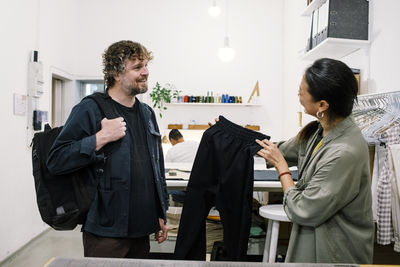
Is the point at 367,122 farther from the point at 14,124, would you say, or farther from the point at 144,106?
the point at 14,124

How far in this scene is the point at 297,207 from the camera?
1208mm

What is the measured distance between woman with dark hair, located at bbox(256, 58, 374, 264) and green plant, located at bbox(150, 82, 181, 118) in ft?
12.9

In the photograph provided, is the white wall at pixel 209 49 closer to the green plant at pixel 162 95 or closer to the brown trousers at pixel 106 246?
the green plant at pixel 162 95

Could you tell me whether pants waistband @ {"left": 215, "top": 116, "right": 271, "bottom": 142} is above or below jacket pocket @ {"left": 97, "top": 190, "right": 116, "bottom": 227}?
above

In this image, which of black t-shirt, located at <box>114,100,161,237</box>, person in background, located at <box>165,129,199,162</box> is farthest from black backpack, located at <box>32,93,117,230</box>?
person in background, located at <box>165,129,199,162</box>

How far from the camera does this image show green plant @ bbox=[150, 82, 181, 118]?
510cm

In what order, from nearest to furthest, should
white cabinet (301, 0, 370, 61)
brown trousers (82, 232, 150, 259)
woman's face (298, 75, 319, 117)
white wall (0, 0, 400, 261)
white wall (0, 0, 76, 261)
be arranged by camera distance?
woman's face (298, 75, 319, 117) < brown trousers (82, 232, 150, 259) < white cabinet (301, 0, 370, 61) < white wall (0, 0, 76, 261) < white wall (0, 0, 400, 261)

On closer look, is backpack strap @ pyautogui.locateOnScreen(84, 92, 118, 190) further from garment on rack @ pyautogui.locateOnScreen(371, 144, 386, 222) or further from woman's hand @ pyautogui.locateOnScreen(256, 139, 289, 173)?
garment on rack @ pyautogui.locateOnScreen(371, 144, 386, 222)

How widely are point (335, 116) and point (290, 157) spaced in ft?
1.29

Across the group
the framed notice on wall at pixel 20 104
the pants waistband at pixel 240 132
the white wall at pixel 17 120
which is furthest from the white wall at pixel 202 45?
the pants waistband at pixel 240 132

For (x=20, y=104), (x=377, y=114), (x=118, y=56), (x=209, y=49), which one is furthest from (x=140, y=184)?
(x=209, y=49)

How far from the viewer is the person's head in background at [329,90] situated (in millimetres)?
1190

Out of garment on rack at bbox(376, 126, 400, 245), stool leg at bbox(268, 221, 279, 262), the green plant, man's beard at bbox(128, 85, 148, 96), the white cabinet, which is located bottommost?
stool leg at bbox(268, 221, 279, 262)

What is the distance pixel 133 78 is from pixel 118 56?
0.42 feet
